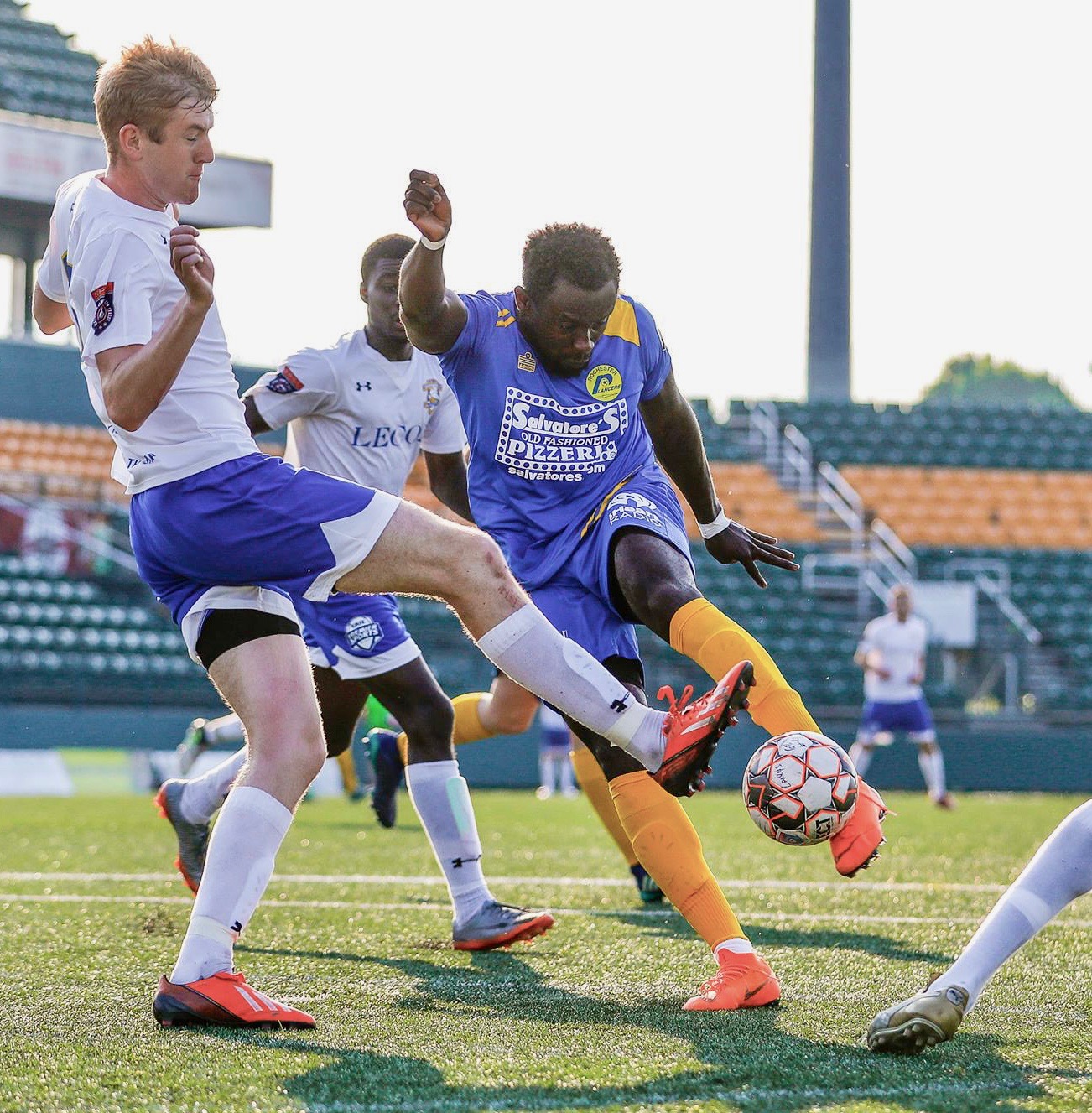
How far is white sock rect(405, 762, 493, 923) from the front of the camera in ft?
16.4

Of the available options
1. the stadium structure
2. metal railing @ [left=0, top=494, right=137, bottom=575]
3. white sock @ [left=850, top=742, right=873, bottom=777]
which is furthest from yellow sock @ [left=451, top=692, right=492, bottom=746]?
metal railing @ [left=0, top=494, right=137, bottom=575]

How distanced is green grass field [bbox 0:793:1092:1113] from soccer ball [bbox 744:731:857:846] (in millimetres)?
430

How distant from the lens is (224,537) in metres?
3.42

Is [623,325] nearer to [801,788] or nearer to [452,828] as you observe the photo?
[801,788]

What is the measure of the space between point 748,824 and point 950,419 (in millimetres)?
17443

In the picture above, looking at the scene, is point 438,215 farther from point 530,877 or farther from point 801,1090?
point 530,877

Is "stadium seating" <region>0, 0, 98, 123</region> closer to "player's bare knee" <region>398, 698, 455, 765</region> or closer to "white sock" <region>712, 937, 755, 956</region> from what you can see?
"player's bare knee" <region>398, 698, 455, 765</region>

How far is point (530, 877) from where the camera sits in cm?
732

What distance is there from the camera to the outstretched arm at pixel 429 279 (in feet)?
12.3

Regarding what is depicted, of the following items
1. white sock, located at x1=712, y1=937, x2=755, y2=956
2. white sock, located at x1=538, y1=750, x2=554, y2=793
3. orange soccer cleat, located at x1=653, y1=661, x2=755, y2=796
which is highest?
orange soccer cleat, located at x1=653, y1=661, x2=755, y2=796

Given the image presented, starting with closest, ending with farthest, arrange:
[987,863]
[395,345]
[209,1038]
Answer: [209,1038] < [395,345] < [987,863]

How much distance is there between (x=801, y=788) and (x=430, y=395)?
2651 mm

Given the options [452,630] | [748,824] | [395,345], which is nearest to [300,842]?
[748,824]

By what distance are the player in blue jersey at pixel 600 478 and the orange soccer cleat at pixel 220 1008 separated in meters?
1.03
